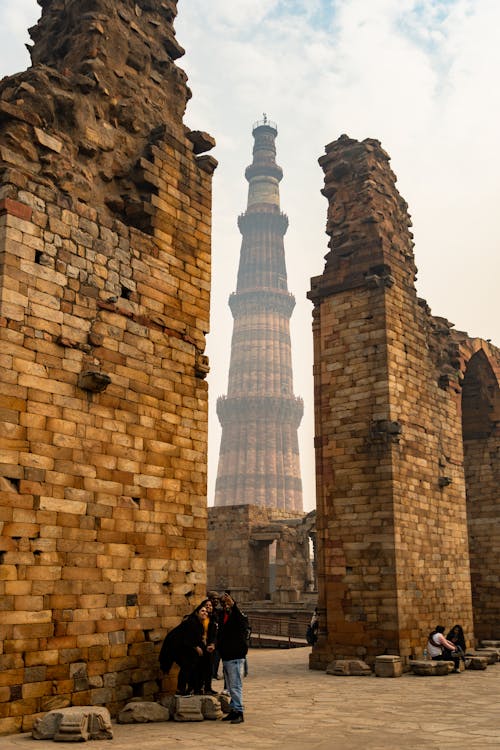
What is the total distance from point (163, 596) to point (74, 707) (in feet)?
5.86

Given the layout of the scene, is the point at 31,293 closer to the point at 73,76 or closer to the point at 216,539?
the point at 73,76

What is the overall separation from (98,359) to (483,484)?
14.3m

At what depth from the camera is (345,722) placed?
24.0 feet

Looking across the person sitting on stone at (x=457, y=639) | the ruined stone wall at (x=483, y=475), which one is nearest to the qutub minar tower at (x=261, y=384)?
the ruined stone wall at (x=483, y=475)

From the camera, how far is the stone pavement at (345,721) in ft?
19.8

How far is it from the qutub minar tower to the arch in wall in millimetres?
39908

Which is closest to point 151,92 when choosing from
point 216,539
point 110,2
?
point 110,2

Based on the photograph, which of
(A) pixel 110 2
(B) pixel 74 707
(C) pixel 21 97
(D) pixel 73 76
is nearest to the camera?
(B) pixel 74 707

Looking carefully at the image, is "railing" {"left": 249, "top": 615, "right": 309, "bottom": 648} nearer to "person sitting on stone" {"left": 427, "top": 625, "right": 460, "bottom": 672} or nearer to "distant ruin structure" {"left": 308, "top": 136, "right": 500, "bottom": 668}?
"distant ruin structure" {"left": 308, "top": 136, "right": 500, "bottom": 668}

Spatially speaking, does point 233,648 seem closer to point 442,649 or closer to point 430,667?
point 430,667

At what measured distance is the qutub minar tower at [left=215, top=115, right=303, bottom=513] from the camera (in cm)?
6406

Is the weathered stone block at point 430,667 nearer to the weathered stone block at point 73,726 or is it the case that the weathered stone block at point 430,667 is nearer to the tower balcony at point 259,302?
the weathered stone block at point 73,726

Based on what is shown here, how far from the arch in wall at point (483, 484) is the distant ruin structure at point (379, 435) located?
341 centimetres

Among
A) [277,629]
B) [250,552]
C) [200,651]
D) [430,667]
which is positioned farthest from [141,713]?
[250,552]
